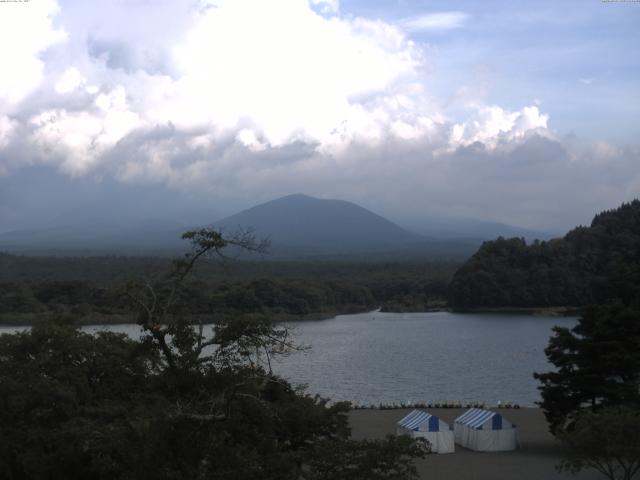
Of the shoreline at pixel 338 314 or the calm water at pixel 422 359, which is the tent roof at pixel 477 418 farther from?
the shoreline at pixel 338 314

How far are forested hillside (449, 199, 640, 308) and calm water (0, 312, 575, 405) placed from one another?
504cm

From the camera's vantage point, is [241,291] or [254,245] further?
[241,291]

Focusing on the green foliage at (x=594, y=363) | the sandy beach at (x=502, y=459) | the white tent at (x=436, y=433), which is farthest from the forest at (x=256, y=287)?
the green foliage at (x=594, y=363)

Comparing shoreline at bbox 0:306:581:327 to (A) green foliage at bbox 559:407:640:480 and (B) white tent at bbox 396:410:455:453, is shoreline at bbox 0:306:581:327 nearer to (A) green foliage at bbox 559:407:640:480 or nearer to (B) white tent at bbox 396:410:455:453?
(B) white tent at bbox 396:410:455:453

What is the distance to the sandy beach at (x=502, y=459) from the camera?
44.7ft

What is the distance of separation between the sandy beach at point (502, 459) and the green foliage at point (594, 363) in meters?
0.71

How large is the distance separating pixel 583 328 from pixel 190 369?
10532 mm

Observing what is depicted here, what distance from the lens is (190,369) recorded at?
7.30 m

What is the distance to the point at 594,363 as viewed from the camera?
49.5 feet

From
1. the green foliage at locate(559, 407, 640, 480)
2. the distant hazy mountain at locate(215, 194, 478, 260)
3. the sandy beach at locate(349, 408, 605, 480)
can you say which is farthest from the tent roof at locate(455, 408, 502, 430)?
the distant hazy mountain at locate(215, 194, 478, 260)

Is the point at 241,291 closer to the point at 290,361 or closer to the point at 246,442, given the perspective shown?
the point at 290,361

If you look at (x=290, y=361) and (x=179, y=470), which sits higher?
(x=179, y=470)

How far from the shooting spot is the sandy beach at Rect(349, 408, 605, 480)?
13617 millimetres

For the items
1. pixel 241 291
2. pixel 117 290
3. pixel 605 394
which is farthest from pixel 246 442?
pixel 241 291
